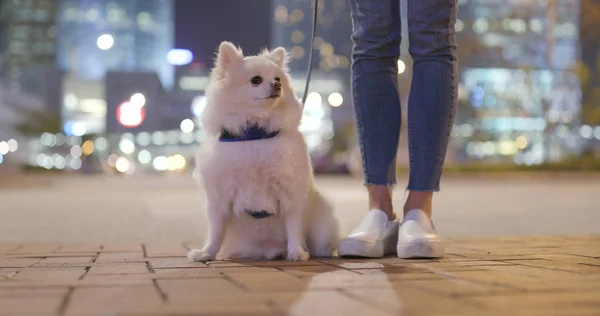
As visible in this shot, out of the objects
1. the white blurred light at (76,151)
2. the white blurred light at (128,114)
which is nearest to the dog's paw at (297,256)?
the white blurred light at (128,114)

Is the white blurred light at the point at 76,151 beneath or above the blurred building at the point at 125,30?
beneath

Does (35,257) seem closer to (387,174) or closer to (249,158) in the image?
(249,158)

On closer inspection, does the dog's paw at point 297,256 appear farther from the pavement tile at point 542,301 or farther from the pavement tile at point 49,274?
the pavement tile at point 542,301

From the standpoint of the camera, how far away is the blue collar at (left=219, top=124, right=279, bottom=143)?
2609 millimetres

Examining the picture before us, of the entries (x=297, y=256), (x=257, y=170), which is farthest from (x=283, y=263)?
(x=257, y=170)

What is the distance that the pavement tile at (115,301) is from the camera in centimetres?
151

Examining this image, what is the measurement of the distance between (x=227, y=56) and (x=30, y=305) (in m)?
1.40

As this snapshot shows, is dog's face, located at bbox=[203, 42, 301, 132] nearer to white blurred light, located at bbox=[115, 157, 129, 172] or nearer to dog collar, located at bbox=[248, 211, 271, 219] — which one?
dog collar, located at bbox=[248, 211, 271, 219]

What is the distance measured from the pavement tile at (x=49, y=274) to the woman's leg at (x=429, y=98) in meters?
1.23

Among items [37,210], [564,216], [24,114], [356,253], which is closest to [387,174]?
[356,253]

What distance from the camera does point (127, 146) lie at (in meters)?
61.3

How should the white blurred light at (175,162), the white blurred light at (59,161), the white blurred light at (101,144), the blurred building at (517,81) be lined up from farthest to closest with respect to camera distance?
the white blurred light at (101,144) → the white blurred light at (59,161) → the white blurred light at (175,162) → the blurred building at (517,81)

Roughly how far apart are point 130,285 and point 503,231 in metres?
3.09

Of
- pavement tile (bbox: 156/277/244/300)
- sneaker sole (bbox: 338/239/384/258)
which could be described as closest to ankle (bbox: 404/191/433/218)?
sneaker sole (bbox: 338/239/384/258)
